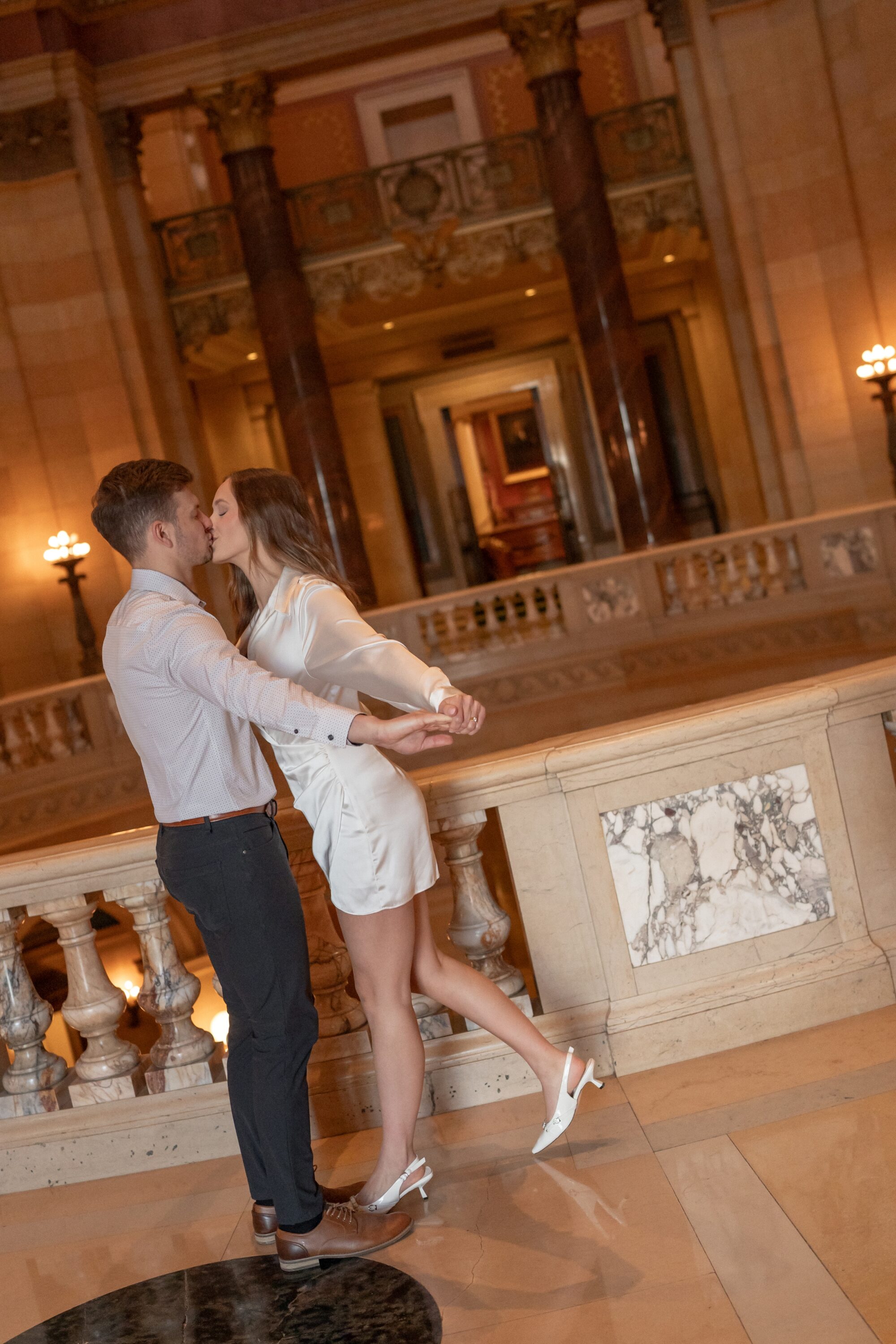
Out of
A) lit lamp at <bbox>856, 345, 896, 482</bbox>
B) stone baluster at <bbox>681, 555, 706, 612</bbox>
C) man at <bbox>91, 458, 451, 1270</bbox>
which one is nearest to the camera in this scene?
man at <bbox>91, 458, 451, 1270</bbox>

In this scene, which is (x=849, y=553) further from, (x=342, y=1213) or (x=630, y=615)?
(x=342, y=1213)

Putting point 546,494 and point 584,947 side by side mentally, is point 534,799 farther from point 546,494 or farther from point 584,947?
point 546,494

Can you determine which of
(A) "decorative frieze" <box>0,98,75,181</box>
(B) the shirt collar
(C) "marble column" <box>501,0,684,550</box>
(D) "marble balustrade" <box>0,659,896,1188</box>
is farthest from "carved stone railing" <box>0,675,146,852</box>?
(B) the shirt collar

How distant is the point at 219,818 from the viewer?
2479 mm

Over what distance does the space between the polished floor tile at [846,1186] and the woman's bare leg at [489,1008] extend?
17.5 inches

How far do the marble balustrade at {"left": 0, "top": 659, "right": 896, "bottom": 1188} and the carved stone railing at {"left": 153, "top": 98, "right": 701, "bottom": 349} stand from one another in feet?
37.1

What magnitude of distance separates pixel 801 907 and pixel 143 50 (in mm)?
13404

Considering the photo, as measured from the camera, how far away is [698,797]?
3.28 m

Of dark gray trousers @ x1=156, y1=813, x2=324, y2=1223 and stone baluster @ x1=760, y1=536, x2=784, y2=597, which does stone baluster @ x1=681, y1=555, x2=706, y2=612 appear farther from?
dark gray trousers @ x1=156, y1=813, x2=324, y2=1223

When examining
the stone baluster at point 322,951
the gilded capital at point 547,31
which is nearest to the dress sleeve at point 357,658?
the stone baluster at point 322,951

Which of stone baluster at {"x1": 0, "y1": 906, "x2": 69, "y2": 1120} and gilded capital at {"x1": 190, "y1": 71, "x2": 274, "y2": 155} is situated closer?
stone baluster at {"x1": 0, "y1": 906, "x2": 69, "y2": 1120}

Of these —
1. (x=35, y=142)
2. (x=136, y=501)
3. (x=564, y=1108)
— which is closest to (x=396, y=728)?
(x=136, y=501)

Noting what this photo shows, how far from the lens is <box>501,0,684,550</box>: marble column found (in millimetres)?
12594

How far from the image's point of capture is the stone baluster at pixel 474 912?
329 cm
